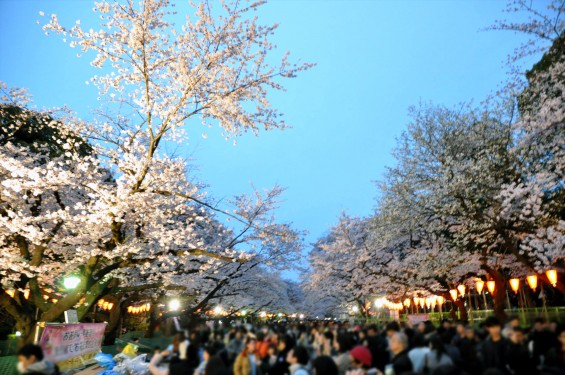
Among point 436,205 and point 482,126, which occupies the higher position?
point 482,126

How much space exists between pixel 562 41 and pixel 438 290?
16.3 m

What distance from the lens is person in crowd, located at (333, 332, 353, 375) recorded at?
658 cm

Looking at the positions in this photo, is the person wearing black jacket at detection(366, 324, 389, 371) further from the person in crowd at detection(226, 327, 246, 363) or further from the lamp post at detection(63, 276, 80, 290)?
the lamp post at detection(63, 276, 80, 290)

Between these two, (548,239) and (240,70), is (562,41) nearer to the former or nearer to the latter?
(548,239)

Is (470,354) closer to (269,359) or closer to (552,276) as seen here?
(269,359)

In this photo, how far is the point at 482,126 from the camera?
18.5 metres

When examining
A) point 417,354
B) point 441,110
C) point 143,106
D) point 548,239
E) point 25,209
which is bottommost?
point 417,354

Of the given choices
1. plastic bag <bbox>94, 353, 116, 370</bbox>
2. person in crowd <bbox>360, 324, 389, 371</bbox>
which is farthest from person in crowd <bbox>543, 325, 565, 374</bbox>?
plastic bag <bbox>94, 353, 116, 370</bbox>

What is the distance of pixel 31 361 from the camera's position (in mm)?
4734

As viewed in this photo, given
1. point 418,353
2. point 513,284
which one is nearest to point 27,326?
point 418,353

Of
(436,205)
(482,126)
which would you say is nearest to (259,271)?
(436,205)

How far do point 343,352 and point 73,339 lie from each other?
9471 millimetres

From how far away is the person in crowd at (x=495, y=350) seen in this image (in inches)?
232

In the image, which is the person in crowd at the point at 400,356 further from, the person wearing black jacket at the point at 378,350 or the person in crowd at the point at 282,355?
the person in crowd at the point at 282,355
